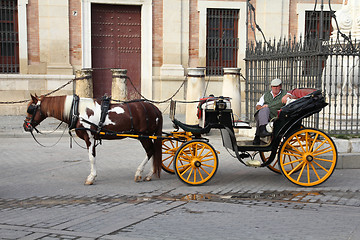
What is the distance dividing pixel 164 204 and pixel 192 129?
1756 millimetres

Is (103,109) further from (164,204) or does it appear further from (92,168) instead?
(164,204)

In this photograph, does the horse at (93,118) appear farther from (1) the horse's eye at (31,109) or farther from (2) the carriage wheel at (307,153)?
(2) the carriage wheel at (307,153)

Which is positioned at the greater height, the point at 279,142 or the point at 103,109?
the point at 103,109

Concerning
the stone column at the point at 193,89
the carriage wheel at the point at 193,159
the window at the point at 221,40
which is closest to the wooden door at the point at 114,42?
the window at the point at 221,40

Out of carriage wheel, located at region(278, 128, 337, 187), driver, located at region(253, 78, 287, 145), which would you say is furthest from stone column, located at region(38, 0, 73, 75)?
carriage wheel, located at region(278, 128, 337, 187)

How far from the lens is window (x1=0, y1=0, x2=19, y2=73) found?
20.1 metres

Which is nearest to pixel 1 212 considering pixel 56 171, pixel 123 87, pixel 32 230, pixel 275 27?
pixel 32 230

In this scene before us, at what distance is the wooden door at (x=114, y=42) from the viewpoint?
21.0 m

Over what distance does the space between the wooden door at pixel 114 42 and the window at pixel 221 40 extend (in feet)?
9.02

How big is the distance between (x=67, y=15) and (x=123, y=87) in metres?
6.49

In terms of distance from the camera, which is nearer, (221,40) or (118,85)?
(118,85)

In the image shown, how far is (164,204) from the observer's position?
287 inches

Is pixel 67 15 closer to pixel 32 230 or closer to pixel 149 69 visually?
pixel 149 69

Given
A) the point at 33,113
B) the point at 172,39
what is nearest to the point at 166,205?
the point at 33,113
